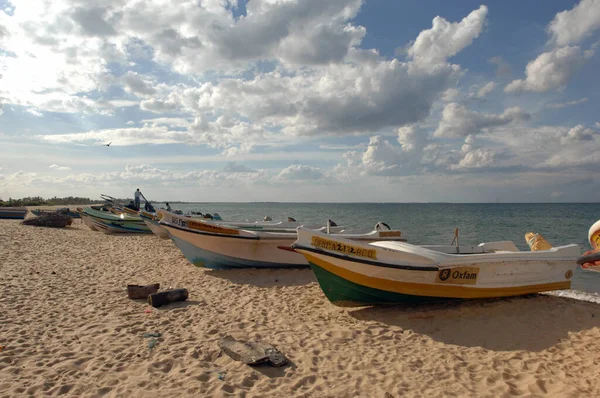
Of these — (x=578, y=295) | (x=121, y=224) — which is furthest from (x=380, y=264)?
(x=121, y=224)

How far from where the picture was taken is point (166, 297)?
7301 mm

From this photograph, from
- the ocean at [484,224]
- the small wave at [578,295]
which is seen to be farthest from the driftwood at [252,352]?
the ocean at [484,224]

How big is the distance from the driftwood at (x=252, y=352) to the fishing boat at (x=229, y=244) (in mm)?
5390

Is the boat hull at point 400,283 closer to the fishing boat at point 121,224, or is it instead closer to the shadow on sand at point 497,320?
A: the shadow on sand at point 497,320

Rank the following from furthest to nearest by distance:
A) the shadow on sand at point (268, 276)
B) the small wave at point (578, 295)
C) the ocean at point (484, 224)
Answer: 1. the ocean at point (484, 224)
2. the shadow on sand at point (268, 276)
3. the small wave at point (578, 295)

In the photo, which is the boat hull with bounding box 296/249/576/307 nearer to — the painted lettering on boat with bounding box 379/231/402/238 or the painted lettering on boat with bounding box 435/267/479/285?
the painted lettering on boat with bounding box 435/267/479/285

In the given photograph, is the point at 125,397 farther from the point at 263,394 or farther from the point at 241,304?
the point at 241,304

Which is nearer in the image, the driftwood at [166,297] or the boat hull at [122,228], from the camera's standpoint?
the driftwood at [166,297]

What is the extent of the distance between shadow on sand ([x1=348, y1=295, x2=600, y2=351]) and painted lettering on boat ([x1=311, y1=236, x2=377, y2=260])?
48.0 inches

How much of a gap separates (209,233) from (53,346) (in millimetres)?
5537

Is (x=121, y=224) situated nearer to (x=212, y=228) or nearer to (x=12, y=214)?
(x=12, y=214)

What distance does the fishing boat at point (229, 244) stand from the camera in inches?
415

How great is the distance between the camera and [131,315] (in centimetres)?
657

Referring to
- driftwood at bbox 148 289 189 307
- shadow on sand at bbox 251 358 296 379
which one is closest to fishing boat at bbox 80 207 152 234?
driftwood at bbox 148 289 189 307
